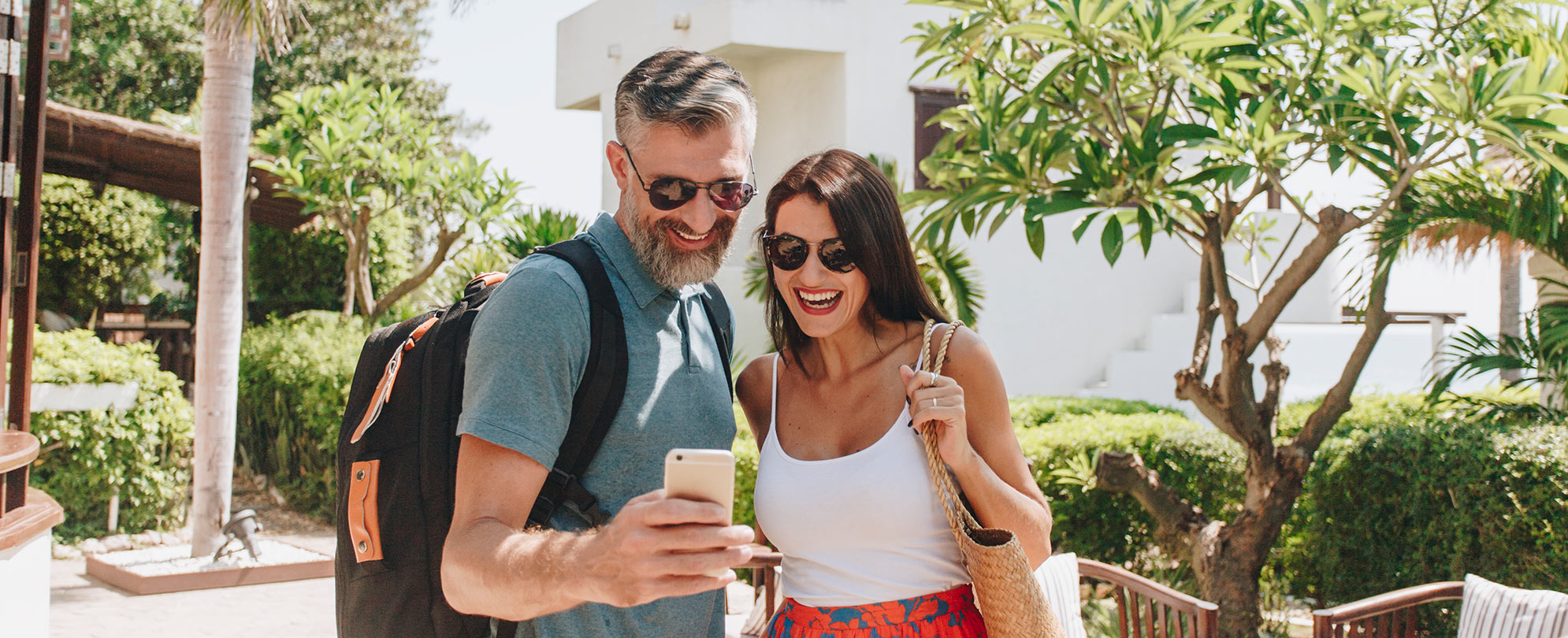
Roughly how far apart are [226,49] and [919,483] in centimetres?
734

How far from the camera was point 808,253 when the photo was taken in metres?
2.35

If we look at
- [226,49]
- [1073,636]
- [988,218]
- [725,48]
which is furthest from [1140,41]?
[725,48]

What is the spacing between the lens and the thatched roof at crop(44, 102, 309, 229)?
1002cm

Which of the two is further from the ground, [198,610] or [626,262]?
[626,262]

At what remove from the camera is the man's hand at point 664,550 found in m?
1.27

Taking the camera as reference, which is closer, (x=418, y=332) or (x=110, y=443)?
(x=418, y=332)

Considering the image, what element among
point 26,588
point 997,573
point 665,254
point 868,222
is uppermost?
point 868,222

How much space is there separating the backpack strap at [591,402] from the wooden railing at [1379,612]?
2823mm

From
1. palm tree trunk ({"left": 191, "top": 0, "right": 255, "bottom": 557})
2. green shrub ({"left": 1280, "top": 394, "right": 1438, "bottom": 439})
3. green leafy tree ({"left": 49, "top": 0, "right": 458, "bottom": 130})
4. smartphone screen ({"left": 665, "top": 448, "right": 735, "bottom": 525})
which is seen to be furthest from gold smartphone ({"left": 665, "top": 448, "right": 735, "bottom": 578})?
green leafy tree ({"left": 49, "top": 0, "right": 458, "bottom": 130})

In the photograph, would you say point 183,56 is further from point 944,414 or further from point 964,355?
point 944,414

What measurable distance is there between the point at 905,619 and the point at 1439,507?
13.5ft

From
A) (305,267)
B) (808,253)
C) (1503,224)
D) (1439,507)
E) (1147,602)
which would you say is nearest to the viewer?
(808,253)

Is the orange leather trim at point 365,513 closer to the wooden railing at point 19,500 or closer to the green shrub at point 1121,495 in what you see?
the wooden railing at point 19,500

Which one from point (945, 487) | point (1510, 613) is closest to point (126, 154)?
point (945, 487)
